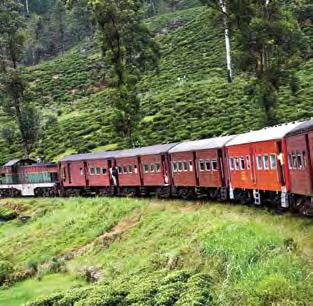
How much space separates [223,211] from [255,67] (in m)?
16.4

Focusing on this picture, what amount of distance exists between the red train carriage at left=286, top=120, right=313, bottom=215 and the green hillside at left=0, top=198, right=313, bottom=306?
80 cm

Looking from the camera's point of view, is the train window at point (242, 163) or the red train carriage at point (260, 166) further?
the train window at point (242, 163)

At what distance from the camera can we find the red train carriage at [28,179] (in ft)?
177

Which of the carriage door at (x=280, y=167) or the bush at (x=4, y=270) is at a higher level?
the carriage door at (x=280, y=167)

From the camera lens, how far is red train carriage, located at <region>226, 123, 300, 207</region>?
24.2 meters

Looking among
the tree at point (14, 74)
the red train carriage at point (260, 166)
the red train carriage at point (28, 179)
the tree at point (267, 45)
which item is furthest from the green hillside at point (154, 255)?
the tree at point (14, 74)

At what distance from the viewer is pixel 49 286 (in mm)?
26750

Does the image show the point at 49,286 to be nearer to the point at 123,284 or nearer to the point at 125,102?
the point at 123,284

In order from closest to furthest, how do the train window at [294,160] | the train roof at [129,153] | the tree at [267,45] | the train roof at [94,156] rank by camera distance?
the train window at [294,160]
the train roof at [129,153]
the tree at [267,45]
the train roof at [94,156]

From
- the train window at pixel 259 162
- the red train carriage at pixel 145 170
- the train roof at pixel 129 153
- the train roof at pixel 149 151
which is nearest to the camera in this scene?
the train window at pixel 259 162

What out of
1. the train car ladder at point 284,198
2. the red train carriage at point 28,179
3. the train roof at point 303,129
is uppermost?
the train roof at point 303,129

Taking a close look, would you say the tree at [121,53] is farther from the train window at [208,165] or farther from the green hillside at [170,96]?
the train window at [208,165]

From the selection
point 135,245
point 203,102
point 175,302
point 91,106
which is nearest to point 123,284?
point 175,302

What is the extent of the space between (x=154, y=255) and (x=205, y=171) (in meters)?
8.90
